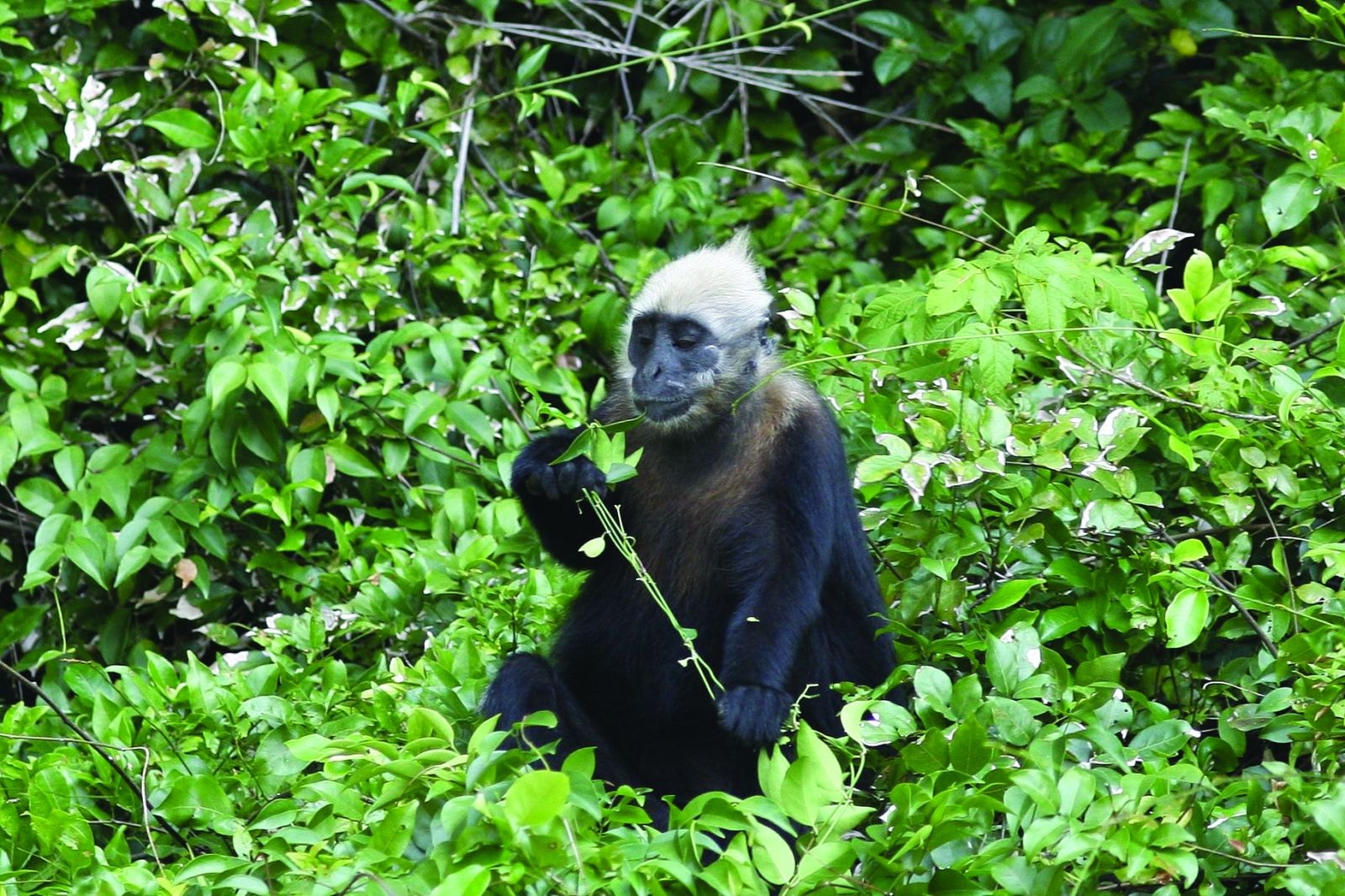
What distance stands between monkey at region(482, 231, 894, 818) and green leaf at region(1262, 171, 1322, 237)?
1.59 m

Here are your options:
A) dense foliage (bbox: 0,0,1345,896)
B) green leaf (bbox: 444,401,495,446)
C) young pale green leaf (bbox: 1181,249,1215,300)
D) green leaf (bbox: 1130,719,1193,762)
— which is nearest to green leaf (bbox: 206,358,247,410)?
dense foliage (bbox: 0,0,1345,896)

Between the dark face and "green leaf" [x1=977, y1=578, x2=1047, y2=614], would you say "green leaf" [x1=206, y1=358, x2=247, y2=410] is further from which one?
"green leaf" [x1=977, y1=578, x2=1047, y2=614]

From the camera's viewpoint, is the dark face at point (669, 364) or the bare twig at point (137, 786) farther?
the dark face at point (669, 364)

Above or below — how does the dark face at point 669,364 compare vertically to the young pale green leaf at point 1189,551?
above

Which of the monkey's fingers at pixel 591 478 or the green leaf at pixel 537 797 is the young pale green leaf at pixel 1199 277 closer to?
the monkey's fingers at pixel 591 478

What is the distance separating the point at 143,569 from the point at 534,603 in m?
1.82

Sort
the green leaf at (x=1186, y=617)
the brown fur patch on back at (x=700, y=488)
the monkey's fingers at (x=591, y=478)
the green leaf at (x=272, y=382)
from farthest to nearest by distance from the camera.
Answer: the green leaf at (x=272, y=382) → the brown fur patch on back at (x=700, y=488) → the monkey's fingers at (x=591, y=478) → the green leaf at (x=1186, y=617)

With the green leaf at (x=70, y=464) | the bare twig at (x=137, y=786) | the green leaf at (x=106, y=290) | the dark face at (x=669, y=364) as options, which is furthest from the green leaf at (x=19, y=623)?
the dark face at (x=669, y=364)

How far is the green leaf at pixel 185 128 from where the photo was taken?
582 centimetres

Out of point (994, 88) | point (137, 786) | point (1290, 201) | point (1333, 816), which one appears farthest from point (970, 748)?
point (994, 88)

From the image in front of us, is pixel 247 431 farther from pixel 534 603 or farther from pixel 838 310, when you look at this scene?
pixel 838 310

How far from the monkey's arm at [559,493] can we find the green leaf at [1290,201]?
7.35 feet

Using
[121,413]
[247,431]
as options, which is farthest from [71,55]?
[247,431]

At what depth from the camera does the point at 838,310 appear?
5617 mm
